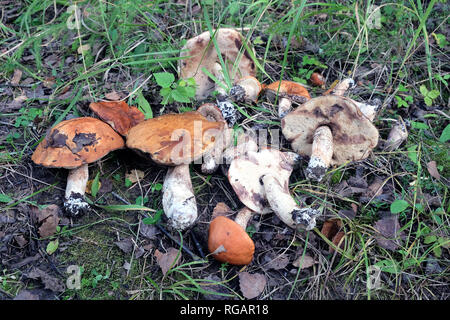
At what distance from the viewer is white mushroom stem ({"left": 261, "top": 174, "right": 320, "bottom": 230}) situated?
2.61 m

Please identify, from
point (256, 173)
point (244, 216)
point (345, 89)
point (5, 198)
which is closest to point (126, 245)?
point (244, 216)

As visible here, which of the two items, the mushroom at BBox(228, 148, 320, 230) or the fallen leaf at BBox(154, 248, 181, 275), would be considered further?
the mushroom at BBox(228, 148, 320, 230)

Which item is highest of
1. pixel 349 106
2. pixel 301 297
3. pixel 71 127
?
pixel 349 106

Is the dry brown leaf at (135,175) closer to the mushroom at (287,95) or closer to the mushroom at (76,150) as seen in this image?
the mushroom at (76,150)

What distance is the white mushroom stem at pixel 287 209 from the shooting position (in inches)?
103

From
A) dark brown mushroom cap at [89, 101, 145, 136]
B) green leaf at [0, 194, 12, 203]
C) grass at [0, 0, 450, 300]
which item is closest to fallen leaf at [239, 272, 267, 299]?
grass at [0, 0, 450, 300]

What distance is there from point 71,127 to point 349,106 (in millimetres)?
2184

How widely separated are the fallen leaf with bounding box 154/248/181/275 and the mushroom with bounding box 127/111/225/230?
0.19 metres

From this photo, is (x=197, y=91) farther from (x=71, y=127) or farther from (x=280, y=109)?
(x=71, y=127)

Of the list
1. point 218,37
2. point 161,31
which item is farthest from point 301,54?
point 161,31

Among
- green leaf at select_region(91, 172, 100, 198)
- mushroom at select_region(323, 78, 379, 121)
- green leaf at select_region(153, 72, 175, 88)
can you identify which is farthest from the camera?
mushroom at select_region(323, 78, 379, 121)

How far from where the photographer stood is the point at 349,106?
2727 mm

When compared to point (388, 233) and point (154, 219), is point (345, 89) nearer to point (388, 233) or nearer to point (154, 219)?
point (388, 233)

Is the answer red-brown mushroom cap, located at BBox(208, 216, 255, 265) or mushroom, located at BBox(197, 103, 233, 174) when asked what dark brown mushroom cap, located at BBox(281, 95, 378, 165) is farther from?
red-brown mushroom cap, located at BBox(208, 216, 255, 265)
